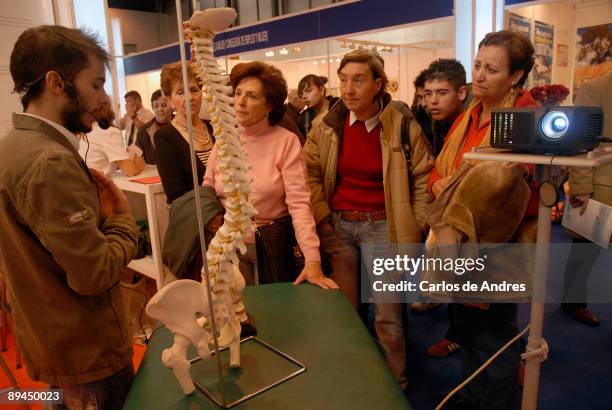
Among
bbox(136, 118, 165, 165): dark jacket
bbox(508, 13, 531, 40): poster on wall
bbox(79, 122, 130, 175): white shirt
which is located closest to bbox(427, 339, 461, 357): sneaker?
bbox(79, 122, 130, 175): white shirt

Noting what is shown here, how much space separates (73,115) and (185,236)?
657 millimetres

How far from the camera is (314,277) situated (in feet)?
4.99

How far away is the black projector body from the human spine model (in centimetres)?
65

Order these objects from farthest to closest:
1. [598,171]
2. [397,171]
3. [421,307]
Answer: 1. [421,307]
2. [598,171]
3. [397,171]

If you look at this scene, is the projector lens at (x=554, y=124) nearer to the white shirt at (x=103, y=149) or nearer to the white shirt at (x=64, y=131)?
the white shirt at (x=64, y=131)

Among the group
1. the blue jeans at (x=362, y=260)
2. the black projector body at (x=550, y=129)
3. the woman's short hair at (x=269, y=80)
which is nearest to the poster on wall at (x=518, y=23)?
the blue jeans at (x=362, y=260)

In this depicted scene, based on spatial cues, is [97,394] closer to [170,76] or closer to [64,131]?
[64,131]

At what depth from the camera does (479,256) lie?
1.46 meters

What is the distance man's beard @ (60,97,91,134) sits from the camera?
44.1 inches

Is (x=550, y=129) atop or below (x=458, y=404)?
atop

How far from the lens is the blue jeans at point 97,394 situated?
3.96 feet

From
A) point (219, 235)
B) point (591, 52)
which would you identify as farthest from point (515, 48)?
point (591, 52)

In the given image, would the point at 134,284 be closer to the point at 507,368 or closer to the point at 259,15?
the point at 507,368

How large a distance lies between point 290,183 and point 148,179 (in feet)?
3.53
